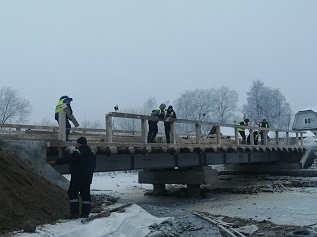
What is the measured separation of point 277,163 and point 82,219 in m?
24.9

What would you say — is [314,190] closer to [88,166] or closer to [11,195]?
[88,166]

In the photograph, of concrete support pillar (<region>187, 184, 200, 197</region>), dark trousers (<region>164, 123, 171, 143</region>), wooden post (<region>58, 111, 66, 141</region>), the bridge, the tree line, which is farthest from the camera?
the tree line

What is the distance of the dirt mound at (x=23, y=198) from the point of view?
22.0 feet

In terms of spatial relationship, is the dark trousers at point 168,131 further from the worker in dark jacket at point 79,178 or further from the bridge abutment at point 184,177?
the worker in dark jacket at point 79,178

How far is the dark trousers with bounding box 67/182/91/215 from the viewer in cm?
785

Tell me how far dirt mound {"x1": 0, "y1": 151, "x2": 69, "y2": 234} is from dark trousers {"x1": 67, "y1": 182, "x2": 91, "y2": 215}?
27 cm

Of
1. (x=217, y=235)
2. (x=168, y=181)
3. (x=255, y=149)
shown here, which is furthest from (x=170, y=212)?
(x=255, y=149)

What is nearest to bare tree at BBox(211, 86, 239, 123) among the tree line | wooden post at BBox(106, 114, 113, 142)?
the tree line

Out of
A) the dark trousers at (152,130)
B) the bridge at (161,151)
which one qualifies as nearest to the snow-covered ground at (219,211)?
the bridge at (161,151)

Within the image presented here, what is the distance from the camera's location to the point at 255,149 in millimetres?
23000

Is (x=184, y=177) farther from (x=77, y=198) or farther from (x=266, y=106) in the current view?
(x=266, y=106)

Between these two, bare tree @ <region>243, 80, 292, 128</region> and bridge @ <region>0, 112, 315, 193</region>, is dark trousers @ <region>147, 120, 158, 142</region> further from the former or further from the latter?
bare tree @ <region>243, 80, 292, 128</region>

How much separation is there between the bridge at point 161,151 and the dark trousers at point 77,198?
2789mm

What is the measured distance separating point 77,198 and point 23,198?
3.42 ft
